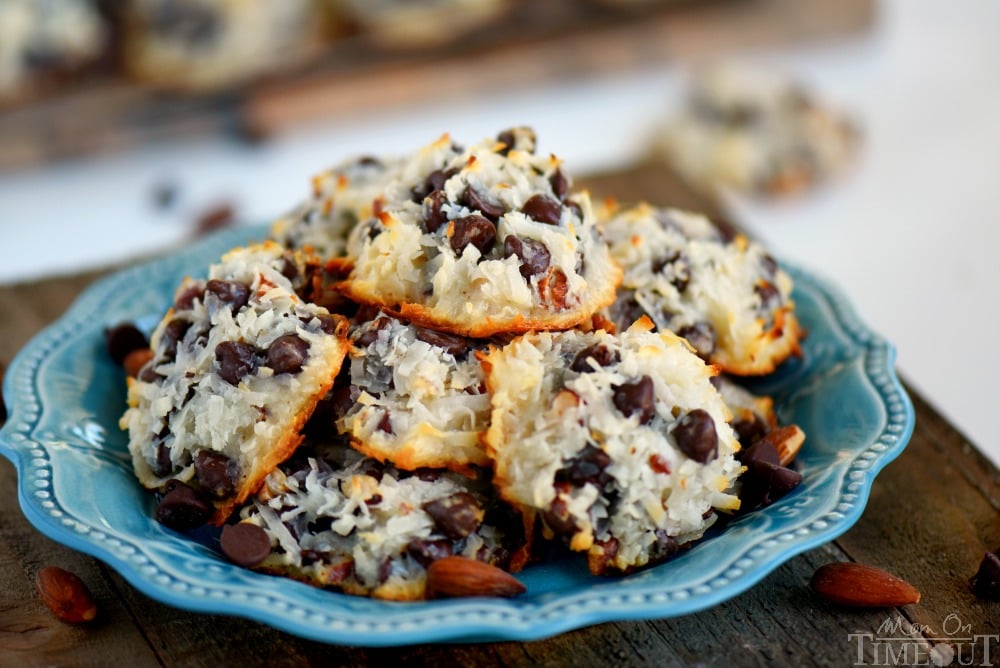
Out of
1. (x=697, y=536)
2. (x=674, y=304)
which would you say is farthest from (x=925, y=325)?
(x=697, y=536)

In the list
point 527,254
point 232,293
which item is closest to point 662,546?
point 527,254

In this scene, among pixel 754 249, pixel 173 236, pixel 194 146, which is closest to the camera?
pixel 754 249

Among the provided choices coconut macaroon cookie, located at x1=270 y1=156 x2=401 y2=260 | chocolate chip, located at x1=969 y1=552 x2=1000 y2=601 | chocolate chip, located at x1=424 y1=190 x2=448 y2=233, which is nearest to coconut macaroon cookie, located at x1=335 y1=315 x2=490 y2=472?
chocolate chip, located at x1=424 y1=190 x2=448 y2=233

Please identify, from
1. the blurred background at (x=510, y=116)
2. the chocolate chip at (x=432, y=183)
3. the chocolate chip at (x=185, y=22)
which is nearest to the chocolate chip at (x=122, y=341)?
the chocolate chip at (x=432, y=183)

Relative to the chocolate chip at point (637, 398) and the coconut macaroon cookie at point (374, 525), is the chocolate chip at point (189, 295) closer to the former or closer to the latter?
the coconut macaroon cookie at point (374, 525)

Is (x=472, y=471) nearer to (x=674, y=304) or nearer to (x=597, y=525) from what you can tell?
(x=597, y=525)

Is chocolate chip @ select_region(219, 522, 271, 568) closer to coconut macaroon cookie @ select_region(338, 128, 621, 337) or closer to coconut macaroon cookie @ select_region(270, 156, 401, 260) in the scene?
coconut macaroon cookie @ select_region(338, 128, 621, 337)

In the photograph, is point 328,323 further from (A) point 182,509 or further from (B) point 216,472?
(A) point 182,509
